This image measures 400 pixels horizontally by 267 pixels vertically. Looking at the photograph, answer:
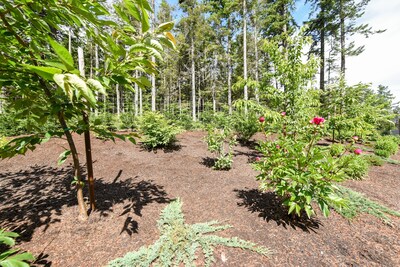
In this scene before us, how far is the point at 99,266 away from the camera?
1.77 m

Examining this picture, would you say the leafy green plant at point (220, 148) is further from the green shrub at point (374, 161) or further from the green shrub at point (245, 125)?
the green shrub at point (374, 161)

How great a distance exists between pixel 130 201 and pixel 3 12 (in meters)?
2.53

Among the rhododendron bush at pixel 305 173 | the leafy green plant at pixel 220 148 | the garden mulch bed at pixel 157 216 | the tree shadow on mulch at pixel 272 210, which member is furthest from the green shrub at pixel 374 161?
the rhododendron bush at pixel 305 173

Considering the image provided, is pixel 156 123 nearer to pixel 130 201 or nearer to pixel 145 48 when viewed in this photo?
pixel 130 201

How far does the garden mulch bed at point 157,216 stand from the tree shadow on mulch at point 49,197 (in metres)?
0.01

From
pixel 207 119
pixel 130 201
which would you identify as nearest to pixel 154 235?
pixel 130 201

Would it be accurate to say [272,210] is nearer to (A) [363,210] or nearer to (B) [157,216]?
(A) [363,210]

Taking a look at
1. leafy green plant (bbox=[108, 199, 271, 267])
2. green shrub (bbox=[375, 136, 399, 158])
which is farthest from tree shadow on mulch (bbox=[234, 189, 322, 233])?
green shrub (bbox=[375, 136, 399, 158])

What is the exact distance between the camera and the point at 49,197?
288cm

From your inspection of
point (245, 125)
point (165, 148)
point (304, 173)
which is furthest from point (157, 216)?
point (245, 125)

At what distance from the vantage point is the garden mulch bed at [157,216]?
1.93m

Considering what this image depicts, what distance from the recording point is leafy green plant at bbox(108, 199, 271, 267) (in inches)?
70.8

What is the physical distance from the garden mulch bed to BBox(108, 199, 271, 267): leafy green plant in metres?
0.10

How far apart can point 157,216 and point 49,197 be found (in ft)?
6.15
